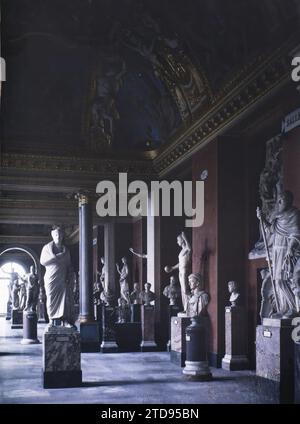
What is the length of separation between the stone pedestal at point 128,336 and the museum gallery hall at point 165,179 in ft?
0.11

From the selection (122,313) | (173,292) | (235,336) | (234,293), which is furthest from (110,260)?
(235,336)

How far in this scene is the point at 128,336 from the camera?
17281mm

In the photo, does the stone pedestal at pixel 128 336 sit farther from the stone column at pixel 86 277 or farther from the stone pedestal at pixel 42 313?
the stone pedestal at pixel 42 313

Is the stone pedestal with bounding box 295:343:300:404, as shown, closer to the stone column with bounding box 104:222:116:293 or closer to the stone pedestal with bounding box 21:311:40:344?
the stone pedestal with bounding box 21:311:40:344

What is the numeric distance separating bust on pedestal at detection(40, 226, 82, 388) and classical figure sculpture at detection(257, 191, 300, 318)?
367 cm

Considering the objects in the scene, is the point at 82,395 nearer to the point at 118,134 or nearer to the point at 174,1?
the point at 174,1

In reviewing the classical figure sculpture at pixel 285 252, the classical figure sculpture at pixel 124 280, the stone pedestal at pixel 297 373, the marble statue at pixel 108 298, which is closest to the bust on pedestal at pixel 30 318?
the marble statue at pixel 108 298

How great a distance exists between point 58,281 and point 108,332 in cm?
645

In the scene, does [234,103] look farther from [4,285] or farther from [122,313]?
[4,285]

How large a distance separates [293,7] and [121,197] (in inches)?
448

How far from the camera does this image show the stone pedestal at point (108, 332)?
54.5 feet

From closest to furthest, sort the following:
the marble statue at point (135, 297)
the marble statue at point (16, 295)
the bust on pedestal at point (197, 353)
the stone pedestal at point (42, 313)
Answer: the bust on pedestal at point (197, 353)
the marble statue at point (135, 297)
the marble statue at point (16, 295)
the stone pedestal at point (42, 313)
